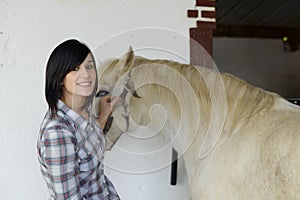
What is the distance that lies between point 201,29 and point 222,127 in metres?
0.81

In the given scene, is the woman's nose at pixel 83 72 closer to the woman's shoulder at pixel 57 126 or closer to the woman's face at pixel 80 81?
the woman's face at pixel 80 81

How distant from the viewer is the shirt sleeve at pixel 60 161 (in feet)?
3.43

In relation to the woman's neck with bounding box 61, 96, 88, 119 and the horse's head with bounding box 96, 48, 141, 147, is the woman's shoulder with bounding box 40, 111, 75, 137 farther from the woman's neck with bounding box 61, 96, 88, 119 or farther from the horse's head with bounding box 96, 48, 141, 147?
the horse's head with bounding box 96, 48, 141, 147

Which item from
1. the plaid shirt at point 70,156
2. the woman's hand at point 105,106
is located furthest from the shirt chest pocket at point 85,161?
the woman's hand at point 105,106

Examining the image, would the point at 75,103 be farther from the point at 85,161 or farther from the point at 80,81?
the point at 85,161

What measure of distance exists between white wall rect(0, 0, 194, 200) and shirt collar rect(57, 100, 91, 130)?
1.83ft

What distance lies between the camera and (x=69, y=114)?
1.14 metres

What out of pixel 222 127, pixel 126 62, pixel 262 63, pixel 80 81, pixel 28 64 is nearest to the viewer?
pixel 80 81

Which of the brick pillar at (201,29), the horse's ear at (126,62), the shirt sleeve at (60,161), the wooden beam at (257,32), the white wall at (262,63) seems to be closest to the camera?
the shirt sleeve at (60,161)

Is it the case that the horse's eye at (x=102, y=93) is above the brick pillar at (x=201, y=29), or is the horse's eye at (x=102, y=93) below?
below

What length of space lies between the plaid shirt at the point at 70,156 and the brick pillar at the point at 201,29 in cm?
88

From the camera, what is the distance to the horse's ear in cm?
143

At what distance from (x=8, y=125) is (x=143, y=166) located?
68 centimetres

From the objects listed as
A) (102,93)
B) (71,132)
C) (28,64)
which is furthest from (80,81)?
(28,64)
